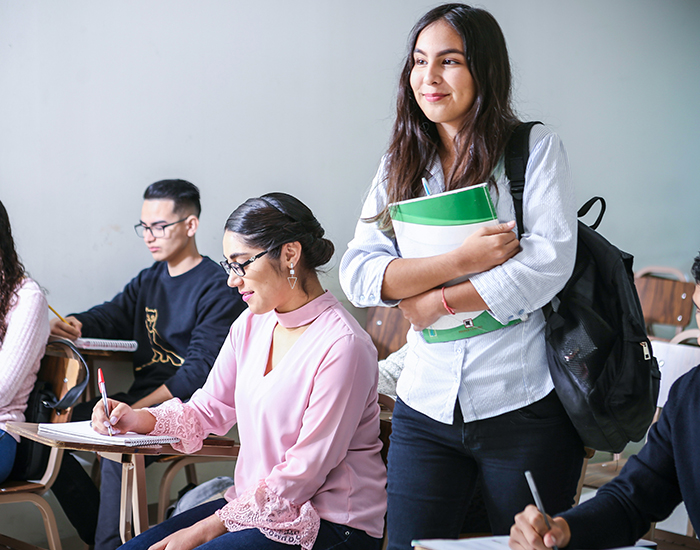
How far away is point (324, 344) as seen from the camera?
1432 millimetres

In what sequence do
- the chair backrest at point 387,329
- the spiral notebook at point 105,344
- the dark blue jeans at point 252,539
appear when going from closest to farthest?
1. the dark blue jeans at point 252,539
2. the spiral notebook at point 105,344
3. the chair backrest at point 387,329

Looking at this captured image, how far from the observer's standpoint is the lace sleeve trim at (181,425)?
5.23ft

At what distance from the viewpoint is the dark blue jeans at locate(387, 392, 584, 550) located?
1.08 meters

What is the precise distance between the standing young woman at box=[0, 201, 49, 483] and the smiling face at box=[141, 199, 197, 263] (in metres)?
0.65

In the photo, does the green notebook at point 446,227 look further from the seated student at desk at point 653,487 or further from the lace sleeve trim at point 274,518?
the lace sleeve trim at point 274,518

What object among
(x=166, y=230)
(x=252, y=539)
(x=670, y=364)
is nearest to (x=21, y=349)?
(x=166, y=230)

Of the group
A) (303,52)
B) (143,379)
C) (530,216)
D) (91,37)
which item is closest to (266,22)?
(303,52)

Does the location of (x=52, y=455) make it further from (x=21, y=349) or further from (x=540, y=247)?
(x=540, y=247)

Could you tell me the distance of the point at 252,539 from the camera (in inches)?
50.6

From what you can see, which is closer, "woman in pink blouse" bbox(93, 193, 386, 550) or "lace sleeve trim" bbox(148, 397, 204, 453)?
"woman in pink blouse" bbox(93, 193, 386, 550)

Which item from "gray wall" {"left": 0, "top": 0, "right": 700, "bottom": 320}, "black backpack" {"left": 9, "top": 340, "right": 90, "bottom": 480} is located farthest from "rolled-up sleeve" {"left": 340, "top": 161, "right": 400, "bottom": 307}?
"gray wall" {"left": 0, "top": 0, "right": 700, "bottom": 320}

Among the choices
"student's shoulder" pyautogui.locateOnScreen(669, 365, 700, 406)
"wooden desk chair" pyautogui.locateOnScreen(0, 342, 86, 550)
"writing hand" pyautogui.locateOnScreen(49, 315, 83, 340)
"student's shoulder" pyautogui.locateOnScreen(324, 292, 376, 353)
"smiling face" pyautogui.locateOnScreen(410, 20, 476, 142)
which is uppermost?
"smiling face" pyautogui.locateOnScreen(410, 20, 476, 142)

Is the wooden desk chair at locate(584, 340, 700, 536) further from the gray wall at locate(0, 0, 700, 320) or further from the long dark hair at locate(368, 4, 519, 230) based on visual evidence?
the gray wall at locate(0, 0, 700, 320)

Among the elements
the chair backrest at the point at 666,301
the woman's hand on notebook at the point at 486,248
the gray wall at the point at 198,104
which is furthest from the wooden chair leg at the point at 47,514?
the chair backrest at the point at 666,301
